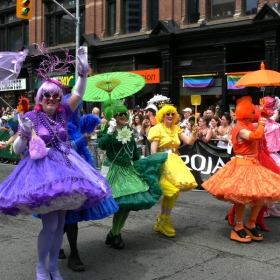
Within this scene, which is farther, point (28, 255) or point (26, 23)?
point (26, 23)

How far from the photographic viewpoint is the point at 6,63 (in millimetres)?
3762

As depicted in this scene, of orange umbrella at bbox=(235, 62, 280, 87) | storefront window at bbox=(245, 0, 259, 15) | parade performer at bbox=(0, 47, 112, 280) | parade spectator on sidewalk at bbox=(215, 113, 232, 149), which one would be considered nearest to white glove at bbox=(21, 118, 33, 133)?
parade performer at bbox=(0, 47, 112, 280)

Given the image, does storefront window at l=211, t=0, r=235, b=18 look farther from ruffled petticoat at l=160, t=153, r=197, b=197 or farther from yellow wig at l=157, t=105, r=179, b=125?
ruffled petticoat at l=160, t=153, r=197, b=197

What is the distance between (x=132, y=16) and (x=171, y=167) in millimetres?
15460

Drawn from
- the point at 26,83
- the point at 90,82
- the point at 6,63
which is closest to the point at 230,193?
the point at 90,82

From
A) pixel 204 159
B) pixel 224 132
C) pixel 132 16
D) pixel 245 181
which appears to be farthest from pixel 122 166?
pixel 132 16

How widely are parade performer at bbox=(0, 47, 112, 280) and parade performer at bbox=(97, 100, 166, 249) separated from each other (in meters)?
0.91

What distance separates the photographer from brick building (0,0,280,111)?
1551 cm

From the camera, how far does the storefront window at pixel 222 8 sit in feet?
53.8

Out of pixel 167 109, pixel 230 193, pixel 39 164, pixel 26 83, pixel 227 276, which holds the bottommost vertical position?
pixel 227 276

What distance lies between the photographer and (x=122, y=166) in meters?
5.34

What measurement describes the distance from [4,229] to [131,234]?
1.89 metres

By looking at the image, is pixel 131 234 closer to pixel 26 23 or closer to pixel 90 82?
pixel 90 82

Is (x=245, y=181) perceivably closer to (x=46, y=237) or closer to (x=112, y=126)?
(x=112, y=126)
